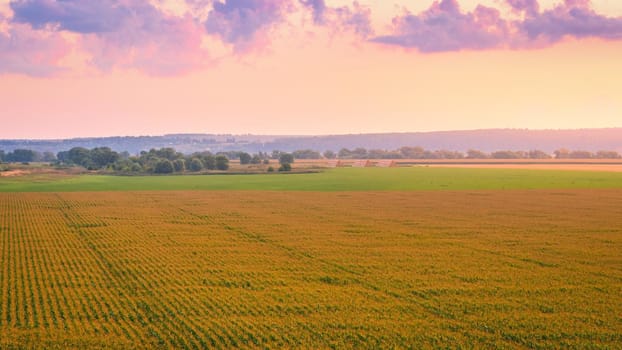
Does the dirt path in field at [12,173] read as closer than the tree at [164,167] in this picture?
Yes

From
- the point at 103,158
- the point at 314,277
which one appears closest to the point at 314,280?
the point at 314,277

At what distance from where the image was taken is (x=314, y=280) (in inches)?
1063

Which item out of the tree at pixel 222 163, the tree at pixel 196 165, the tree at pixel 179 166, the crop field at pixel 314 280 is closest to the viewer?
the crop field at pixel 314 280

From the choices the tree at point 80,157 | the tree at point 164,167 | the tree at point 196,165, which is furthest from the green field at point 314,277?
the tree at point 80,157

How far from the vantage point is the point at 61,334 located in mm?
19422

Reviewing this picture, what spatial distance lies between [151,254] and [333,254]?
378 inches

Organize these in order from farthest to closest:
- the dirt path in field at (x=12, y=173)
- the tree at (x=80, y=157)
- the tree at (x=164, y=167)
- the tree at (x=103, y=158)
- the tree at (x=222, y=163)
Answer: the tree at (x=80, y=157) → the tree at (x=103, y=158) → the tree at (x=222, y=163) → the tree at (x=164, y=167) → the dirt path in field at (x=12, y=173)

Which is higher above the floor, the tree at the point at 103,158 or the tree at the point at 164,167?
the tree at the point at 103,158

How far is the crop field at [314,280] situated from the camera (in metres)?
19.3

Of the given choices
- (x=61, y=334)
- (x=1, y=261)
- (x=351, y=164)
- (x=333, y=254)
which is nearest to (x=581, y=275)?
(x=333, y=254)

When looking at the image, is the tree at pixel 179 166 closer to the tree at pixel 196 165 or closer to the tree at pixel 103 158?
the tree at pixel 196 165

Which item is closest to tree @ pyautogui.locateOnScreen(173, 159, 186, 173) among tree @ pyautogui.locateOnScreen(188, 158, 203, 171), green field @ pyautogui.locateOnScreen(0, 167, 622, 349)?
tree @ pyautogui.locateOnScreen(188, 158, 203, 171)

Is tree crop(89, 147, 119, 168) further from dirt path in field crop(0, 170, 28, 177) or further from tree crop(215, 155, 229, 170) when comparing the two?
tree crop(215, 155, 229, 170)

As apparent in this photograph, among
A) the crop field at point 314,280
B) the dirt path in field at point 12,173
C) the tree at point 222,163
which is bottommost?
the crop field at point 314,280
